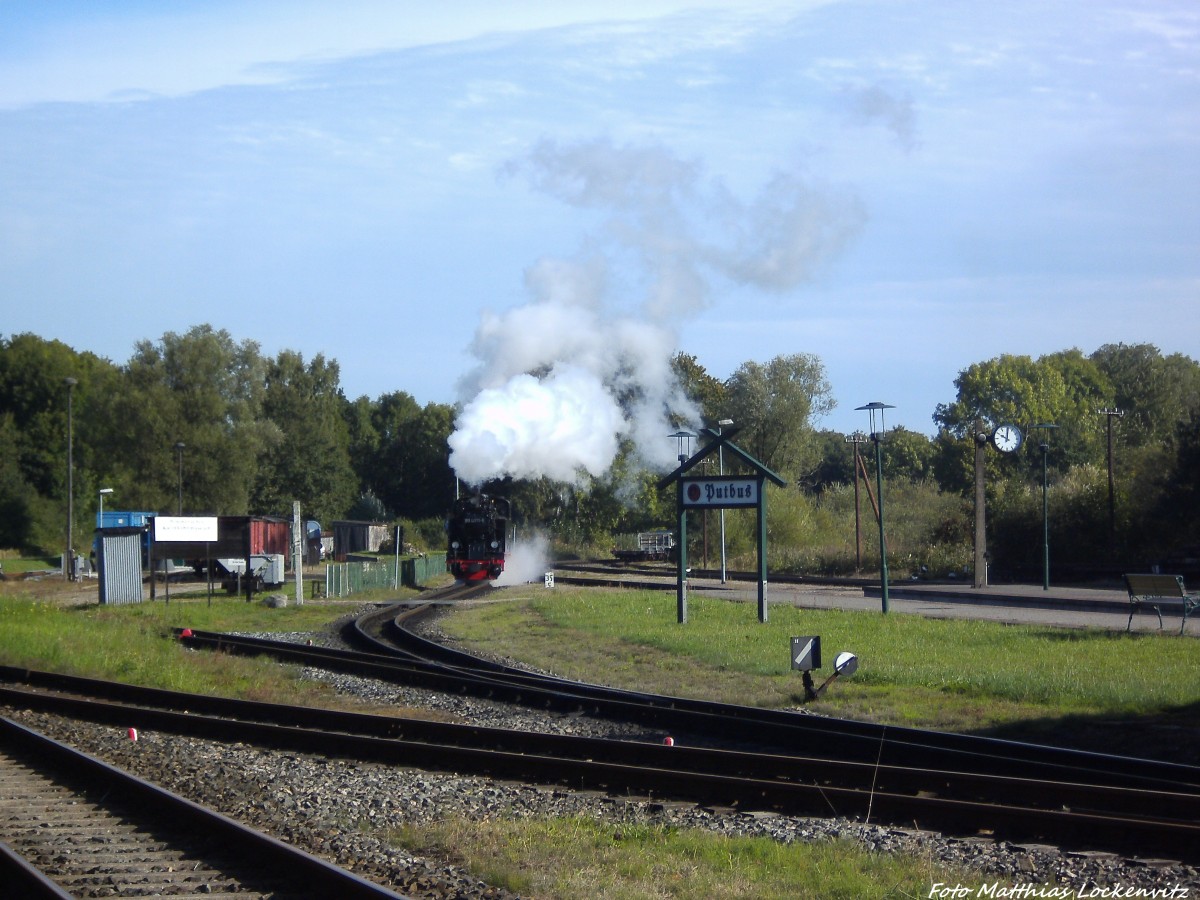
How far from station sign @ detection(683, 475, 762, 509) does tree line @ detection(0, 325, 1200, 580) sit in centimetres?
1392

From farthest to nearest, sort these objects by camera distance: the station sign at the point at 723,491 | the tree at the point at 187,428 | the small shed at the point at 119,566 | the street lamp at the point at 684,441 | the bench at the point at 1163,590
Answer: the tree at the point at 187,428 < the street lamp at the point at 684,441 < the small shed at the point at 119,566 < the station sign at the point at 723,491 < the bench at the point at 1163,590

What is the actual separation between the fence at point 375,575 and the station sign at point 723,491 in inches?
700

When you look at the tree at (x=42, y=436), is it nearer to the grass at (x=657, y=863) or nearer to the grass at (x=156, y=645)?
the grass at (x=156, y=645)

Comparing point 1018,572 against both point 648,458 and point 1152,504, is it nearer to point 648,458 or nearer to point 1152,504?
point 1152,504

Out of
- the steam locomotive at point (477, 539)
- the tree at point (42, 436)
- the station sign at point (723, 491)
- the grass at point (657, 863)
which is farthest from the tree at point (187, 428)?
the grass at point (657, 863)

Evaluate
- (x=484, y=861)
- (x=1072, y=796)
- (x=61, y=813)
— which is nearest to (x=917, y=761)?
(x=1072, y=796)

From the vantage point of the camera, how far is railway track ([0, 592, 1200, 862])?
8508mm

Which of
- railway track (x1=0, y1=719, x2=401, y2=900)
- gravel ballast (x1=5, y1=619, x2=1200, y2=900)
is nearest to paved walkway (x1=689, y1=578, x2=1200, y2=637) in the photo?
gravel ballast (x1=5, y1=619, x2=1200, y2=900)

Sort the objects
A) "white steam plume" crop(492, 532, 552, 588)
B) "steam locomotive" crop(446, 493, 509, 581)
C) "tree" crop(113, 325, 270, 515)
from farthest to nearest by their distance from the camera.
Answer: "tree" crop(113, 325, 270, 515) < "white steam plume" crop(492, 532, 552, 588) < "steam locomotive" crop(446, 493, 509, 581)

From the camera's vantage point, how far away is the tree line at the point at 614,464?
51500 mm

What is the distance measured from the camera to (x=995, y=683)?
1594cm

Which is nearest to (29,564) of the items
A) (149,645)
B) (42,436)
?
(42,436)

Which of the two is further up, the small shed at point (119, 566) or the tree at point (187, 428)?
the tree at point (187, 428)

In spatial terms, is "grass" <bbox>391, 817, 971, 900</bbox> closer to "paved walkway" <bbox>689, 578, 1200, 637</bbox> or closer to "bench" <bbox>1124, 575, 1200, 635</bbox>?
"bench" <bbox>1124, 575, 1200, 635</bbox>
